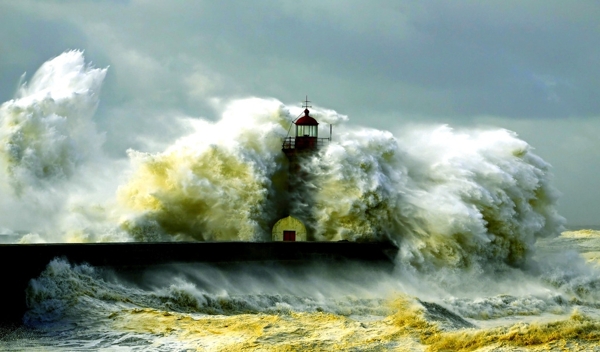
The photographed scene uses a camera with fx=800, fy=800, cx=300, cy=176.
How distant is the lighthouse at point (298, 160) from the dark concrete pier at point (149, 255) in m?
1.88

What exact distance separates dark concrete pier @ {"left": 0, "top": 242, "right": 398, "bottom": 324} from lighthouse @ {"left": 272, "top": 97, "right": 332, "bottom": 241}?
1.88 meters

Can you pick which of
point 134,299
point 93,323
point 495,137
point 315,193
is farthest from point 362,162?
point 93,323

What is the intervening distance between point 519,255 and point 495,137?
3.38 metres

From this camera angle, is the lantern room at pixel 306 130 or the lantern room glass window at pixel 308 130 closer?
the lantern room at pixel 306 130

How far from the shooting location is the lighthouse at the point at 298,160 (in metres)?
18.6

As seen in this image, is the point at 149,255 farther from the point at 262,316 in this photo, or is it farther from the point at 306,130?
the point at 306,130

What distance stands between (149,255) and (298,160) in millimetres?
7465

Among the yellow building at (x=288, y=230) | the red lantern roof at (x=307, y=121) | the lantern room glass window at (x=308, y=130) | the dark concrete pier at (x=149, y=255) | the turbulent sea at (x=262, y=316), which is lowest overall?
the turbulent sea at (x=262, y=316)

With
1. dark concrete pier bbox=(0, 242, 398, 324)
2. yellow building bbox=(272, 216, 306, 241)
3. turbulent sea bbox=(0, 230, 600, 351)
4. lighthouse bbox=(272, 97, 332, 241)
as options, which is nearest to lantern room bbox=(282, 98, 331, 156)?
lighthouse bbox=(272, 97, 332, 241)

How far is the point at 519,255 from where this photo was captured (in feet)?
66.1

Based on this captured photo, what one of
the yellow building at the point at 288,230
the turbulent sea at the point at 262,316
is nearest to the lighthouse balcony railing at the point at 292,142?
the yellow building at the point at 288,230

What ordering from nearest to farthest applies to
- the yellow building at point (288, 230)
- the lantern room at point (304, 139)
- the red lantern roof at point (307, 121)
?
the yellow building at point (288, 230) < the lantern room at point (304, 139) < the red lantern roof at point (307, 121)

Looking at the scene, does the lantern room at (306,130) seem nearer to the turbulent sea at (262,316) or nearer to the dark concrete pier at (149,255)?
the dark concrete pier at (149,255)

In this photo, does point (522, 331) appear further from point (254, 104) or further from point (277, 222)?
point (254, 104)
